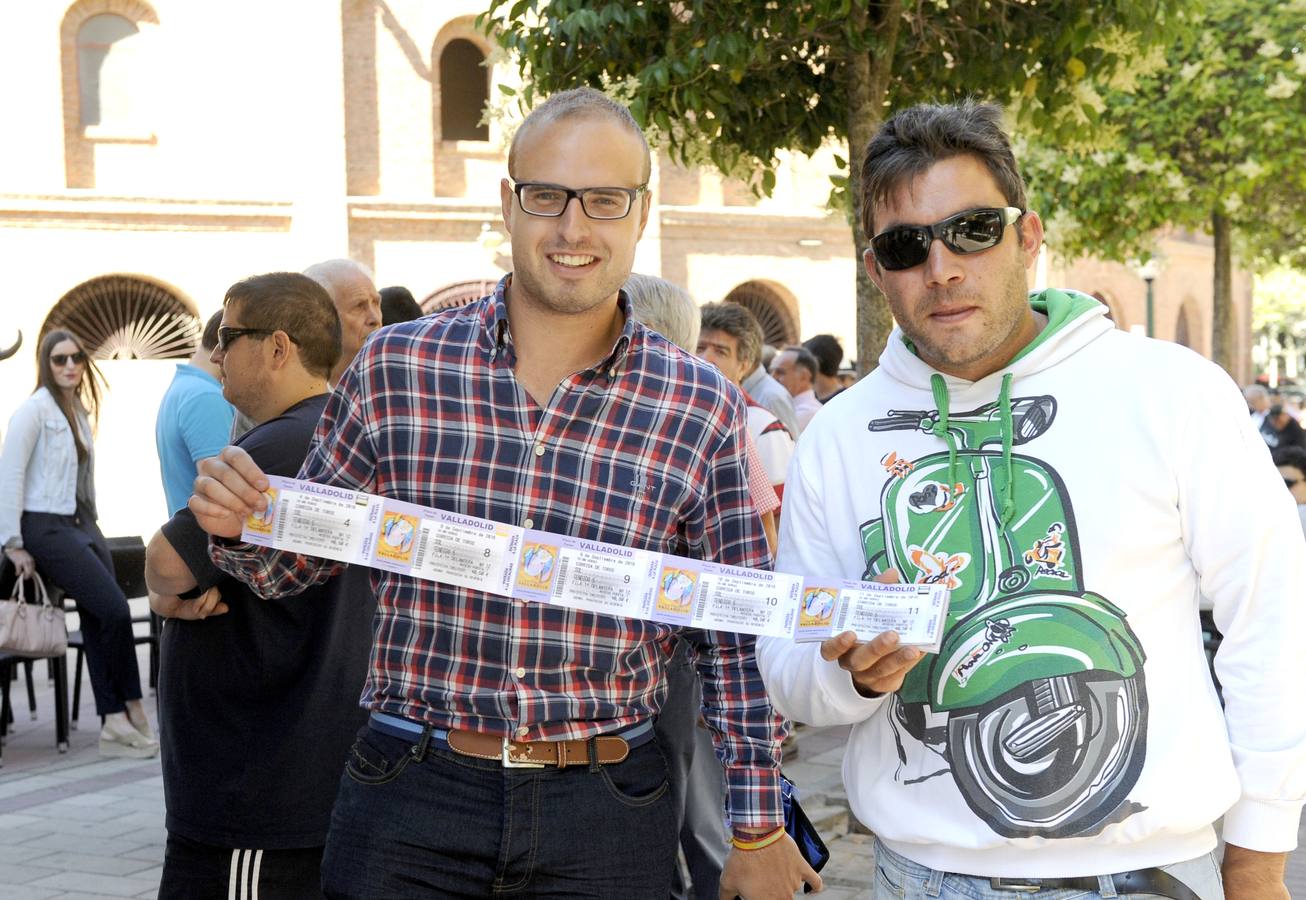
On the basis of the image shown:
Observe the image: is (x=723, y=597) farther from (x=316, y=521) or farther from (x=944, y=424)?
(x=316, y=521)

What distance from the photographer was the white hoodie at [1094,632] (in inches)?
88.7

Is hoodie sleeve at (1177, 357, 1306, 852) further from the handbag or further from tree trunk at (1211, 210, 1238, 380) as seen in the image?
tree trunk at (1211, 210, 1238, 380)

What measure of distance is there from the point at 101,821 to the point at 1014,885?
18.6 feet

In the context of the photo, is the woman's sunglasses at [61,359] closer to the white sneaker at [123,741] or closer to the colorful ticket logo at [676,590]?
the white sneaker at [123,741]

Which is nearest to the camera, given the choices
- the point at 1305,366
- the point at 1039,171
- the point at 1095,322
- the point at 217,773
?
the point at 1095,322

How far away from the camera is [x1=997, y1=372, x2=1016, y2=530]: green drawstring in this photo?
235cm

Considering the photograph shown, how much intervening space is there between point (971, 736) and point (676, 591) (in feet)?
1.95

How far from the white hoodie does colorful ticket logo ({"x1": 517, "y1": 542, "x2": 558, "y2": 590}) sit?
0.53 m

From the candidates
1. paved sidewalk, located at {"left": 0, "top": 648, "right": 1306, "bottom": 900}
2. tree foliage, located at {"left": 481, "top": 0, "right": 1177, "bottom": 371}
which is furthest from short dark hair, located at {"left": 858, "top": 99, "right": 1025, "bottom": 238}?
paved sidewalk, located at {"left": 0, "top": 648, "right": 1306, "bottom": 900}

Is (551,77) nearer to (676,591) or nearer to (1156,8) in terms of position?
(1156,8)

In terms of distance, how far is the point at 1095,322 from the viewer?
2.52 metres

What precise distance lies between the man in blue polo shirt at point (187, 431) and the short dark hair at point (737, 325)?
6.96 ft

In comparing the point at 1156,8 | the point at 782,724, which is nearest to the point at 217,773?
the point at 782,724

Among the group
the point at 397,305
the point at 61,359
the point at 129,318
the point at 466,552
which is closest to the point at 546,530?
the point at 466,552
